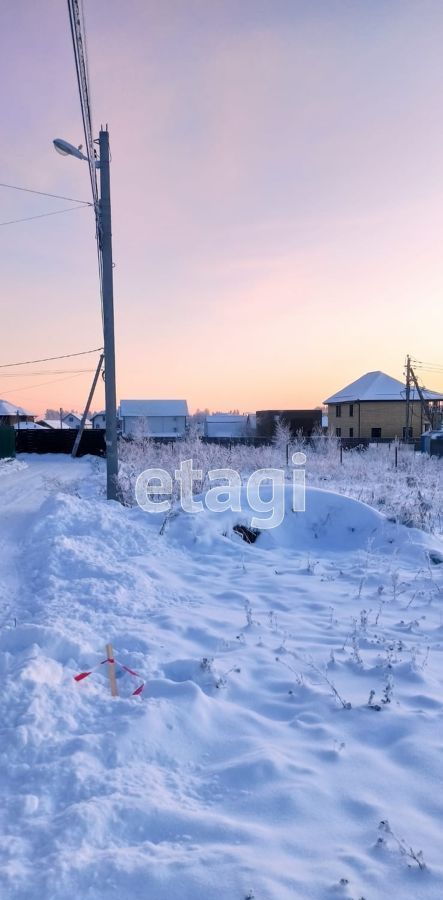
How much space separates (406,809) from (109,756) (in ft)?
5.16

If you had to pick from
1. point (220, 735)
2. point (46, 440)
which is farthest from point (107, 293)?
point (46, 440)

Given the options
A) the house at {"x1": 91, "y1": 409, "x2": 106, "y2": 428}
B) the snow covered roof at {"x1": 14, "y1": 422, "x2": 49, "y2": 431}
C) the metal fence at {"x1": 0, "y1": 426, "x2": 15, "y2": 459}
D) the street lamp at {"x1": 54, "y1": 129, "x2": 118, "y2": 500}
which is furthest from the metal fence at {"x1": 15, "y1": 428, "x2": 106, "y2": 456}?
the house at {"x1": 91, "y1": 409, "x2": 106, "y2": 428}

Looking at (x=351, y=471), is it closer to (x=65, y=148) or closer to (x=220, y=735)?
(x=65, y=148)

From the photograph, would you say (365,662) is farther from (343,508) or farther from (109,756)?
(343,508)

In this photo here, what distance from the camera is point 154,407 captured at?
6041 cm

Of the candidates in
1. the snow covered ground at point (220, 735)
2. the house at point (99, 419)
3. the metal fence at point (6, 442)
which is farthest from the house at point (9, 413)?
the snow covered ground at point (220, 735)

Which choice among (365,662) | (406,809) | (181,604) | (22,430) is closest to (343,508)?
(181,604)

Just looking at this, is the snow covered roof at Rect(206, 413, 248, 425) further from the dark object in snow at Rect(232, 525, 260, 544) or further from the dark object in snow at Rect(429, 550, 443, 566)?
the dark object in snow at Rect(429, 550, 443, 566)

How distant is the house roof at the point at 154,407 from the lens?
5962 cm

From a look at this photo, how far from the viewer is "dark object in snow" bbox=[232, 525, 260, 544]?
8.66 metres

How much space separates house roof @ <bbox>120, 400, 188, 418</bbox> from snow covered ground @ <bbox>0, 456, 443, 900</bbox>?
175ft

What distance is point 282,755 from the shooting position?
3.01 meters

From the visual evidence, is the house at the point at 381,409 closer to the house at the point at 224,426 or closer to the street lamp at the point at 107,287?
the house at the point at 224,426
